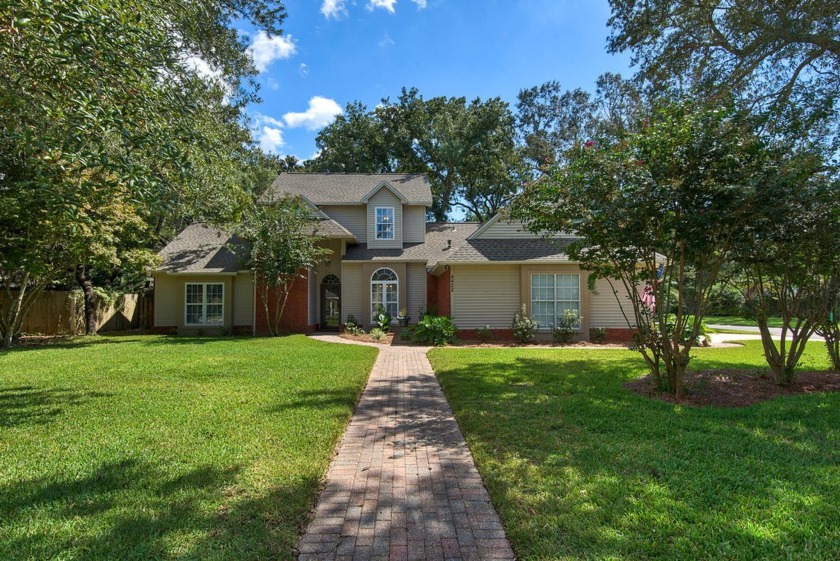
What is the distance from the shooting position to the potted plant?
1856 cm

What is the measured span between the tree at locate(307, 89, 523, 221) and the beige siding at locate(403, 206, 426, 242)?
37.6ft

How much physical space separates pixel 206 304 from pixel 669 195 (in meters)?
17.9

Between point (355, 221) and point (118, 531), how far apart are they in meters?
18.3

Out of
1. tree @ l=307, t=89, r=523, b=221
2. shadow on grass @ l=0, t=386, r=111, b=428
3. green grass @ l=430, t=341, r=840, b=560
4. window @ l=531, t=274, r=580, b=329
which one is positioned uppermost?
tree @ l=307, t=89, r=523, b=221

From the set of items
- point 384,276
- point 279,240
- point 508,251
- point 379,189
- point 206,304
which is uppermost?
point 379,189

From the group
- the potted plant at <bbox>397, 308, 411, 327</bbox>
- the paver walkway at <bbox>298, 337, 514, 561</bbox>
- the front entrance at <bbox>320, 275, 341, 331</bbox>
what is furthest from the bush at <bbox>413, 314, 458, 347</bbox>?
the paver walkway at <bbox>298, 337, 514, 561</bbox>

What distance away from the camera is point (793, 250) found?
7262 mm

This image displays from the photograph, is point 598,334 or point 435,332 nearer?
point 435,332

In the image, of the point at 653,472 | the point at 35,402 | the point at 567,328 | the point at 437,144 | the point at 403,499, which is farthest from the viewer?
the point at 437,144

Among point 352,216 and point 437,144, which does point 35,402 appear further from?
point 437,144

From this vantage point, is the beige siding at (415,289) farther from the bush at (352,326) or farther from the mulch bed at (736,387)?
the mulch bed at (736,387)

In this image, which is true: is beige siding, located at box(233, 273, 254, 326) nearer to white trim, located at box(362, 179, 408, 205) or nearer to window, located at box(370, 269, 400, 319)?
window, located at box(370, 269, 400, 319)

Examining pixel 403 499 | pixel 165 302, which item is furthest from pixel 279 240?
pixel 403 499

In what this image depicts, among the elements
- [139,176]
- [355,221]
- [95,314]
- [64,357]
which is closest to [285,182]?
[355,221]
